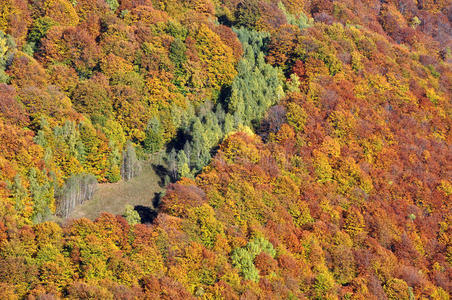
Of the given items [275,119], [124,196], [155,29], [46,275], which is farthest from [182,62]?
[46,275]

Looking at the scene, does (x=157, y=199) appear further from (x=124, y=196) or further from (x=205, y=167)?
(x=205, y=167)

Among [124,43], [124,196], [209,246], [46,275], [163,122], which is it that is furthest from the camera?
[124,43]

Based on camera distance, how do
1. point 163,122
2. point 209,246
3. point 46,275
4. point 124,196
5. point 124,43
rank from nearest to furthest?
point 46,275 → point 209,246 → point 124,196 → point 163,122 → point 124,43

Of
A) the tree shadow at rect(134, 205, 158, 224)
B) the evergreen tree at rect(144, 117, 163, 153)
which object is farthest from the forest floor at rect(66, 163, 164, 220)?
the evergreen tree at rect(144, 117, 163, 153)

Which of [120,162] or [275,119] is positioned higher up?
[275,119]

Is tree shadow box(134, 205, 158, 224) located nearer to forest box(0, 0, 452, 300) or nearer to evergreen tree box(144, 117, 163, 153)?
forest box(0, 0, 452, 300)

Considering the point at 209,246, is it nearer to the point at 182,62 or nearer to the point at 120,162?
the point at 120,162
